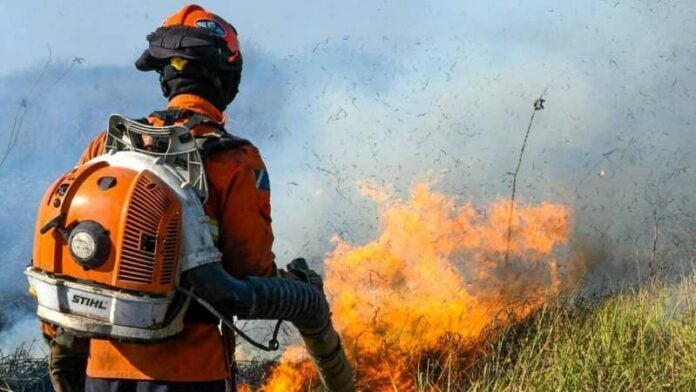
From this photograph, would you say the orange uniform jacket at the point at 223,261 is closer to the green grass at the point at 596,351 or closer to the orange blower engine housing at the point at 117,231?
the orange blower engine housing at the point at 117,231

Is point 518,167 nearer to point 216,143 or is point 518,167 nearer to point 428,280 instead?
point 428,280

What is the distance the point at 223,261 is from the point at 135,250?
380mm

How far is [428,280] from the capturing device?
18.7 ft

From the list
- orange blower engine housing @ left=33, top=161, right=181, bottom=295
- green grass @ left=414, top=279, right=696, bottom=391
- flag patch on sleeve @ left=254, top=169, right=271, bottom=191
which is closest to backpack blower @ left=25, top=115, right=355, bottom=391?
orange blower engine housing @ left=33, top=161, right=181, bottom=295

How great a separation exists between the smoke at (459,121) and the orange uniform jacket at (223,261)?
3632mm

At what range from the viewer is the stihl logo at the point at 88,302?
2.27m

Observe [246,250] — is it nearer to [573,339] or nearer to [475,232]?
[573,339]

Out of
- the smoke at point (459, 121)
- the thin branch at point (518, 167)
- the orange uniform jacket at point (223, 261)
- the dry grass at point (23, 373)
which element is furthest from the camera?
the smoke at point (459, 121)

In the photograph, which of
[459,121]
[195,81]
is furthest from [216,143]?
[459,121]

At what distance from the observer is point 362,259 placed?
19.0 feet

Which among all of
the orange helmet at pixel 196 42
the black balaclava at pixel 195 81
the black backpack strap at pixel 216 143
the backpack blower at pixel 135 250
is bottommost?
the backpack blower at pixel 135 250

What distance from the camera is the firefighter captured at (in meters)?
2.49

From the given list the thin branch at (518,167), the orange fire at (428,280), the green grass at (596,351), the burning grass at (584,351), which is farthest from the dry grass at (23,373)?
the thin branch at (518,167)

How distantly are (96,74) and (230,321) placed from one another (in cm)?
576
